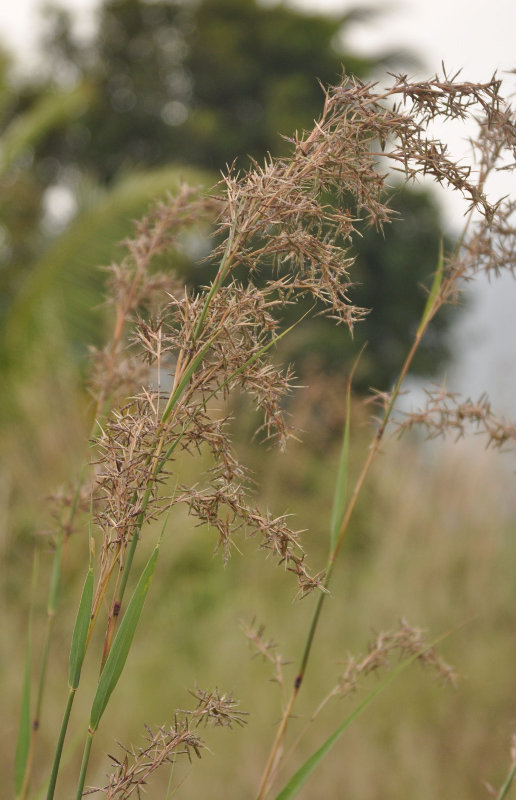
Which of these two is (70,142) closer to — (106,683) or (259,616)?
(259,616)

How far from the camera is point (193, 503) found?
0.66m

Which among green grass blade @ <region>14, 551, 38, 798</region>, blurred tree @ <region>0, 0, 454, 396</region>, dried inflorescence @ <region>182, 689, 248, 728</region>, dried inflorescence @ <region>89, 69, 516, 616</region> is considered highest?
blurred tree @ <region>0, 0, 454, 396</region>

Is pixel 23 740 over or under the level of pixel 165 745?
over

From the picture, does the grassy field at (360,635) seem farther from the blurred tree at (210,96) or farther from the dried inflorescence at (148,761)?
the blurred tree at (210,96)

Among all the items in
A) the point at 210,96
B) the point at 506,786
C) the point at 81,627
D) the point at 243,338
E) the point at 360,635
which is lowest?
the point at 506,786

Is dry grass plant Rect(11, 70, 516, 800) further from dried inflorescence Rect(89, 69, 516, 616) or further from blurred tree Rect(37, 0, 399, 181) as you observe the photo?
blurred tree Rect(37, 0, 399, 181)

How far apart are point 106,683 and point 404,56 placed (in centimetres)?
1908

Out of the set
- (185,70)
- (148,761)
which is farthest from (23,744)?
(185,70)

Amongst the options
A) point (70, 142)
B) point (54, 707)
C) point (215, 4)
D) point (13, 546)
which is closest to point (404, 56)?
point (215, 4)

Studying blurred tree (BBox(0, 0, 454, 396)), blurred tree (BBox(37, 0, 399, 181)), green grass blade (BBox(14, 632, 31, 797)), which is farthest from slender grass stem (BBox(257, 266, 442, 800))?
blurred tree (BBox(37, 0, 399, 181))

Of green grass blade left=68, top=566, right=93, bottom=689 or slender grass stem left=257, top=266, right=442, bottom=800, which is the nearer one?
green grass blade left=68, top=566, right=93, bottom=689

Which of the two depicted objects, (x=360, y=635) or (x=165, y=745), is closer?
(x=165, y=745)

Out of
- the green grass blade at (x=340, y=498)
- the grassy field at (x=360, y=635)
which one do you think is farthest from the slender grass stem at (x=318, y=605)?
the grassy field at (x=360, y=635)

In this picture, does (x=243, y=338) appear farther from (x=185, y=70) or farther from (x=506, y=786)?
(x=185, y=70)
